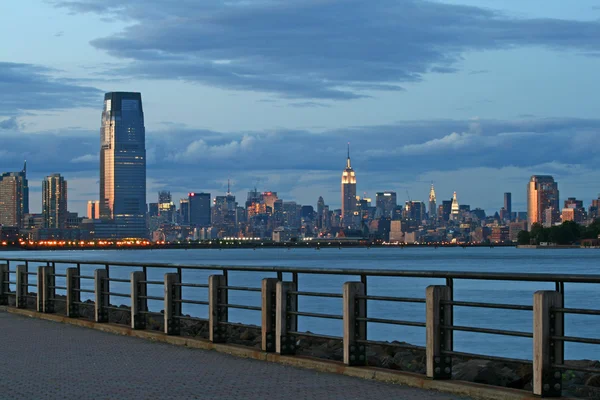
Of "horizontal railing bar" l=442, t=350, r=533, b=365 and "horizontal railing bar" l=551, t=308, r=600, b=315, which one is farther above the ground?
"horizontal railing bar" l=551, t=308, r=600, b=315

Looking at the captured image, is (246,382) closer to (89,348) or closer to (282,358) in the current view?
(282,358)

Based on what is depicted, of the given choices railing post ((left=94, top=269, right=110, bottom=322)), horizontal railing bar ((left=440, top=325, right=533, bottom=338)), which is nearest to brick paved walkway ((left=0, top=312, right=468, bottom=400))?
horizontal railing bar ((left=440, top=325, right=533, bottom=338))

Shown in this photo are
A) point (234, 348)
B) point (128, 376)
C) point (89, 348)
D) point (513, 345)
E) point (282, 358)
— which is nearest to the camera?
point (128, 376)

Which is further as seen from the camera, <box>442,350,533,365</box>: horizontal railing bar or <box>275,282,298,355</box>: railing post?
<box>275,282,298,355</box>: railing post

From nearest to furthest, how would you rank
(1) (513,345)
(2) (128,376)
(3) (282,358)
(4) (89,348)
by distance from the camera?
1. (2) (128,376)
2. (3) (282,358)
3. (4) (89,348)
4. (1) (513,345)

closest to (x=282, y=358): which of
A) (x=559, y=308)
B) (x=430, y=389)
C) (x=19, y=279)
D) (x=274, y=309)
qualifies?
(x=274, y=309)

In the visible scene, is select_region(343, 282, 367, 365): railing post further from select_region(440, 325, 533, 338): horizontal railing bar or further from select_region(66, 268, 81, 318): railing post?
select_region(66, 268, 81, 318): railing post

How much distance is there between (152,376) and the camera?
1210 cm

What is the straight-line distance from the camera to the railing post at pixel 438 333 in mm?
10945

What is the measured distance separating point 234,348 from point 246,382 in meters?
2.89

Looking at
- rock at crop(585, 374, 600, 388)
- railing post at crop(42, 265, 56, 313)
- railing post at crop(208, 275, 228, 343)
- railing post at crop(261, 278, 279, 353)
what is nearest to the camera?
railing post at crop(261, 278, 279, 353)

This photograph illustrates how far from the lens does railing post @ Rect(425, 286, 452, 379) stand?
35.9 ft

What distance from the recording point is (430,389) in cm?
1080

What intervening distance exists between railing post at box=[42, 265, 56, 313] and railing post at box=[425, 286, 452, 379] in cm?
1343
